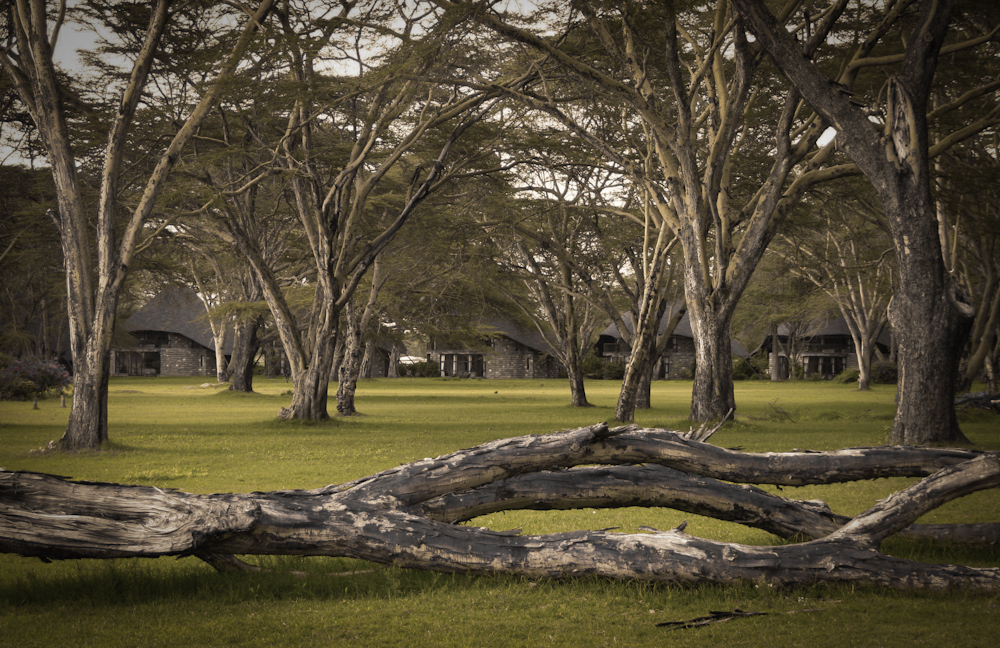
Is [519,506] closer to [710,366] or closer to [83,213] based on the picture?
[83,213]

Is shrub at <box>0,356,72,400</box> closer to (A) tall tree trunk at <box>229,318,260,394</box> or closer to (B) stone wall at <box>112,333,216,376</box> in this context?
(A) tall tree trunk at <box>229,318,260,394</box>

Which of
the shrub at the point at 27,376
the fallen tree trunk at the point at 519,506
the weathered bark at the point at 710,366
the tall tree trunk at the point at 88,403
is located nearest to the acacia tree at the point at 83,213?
the tall tree trunk at the point at 88,403

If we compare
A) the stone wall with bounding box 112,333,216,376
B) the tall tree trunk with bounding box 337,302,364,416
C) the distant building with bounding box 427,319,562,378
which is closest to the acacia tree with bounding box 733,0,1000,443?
the tall tree trunk with bounding box 337,302,364,416

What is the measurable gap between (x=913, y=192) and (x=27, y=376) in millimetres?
26697

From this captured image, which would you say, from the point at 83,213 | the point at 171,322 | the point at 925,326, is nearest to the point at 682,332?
the point at 171,322

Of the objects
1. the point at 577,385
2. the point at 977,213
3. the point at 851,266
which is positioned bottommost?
the point at 577,385

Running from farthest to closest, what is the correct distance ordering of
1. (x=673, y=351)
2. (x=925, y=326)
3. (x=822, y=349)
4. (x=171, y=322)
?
(x=673, y=351)
(x=822, y=349)
(x=171, y=322)
(x=925, y=326)

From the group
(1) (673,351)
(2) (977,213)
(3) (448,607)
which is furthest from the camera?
(1) (673,351)

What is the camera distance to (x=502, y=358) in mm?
66312

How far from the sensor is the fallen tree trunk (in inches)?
196

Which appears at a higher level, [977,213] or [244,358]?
[977,213]

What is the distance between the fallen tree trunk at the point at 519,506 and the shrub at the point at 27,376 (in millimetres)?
20049

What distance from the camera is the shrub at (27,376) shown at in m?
22.4

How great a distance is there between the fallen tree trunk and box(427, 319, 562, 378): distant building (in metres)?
55.2
